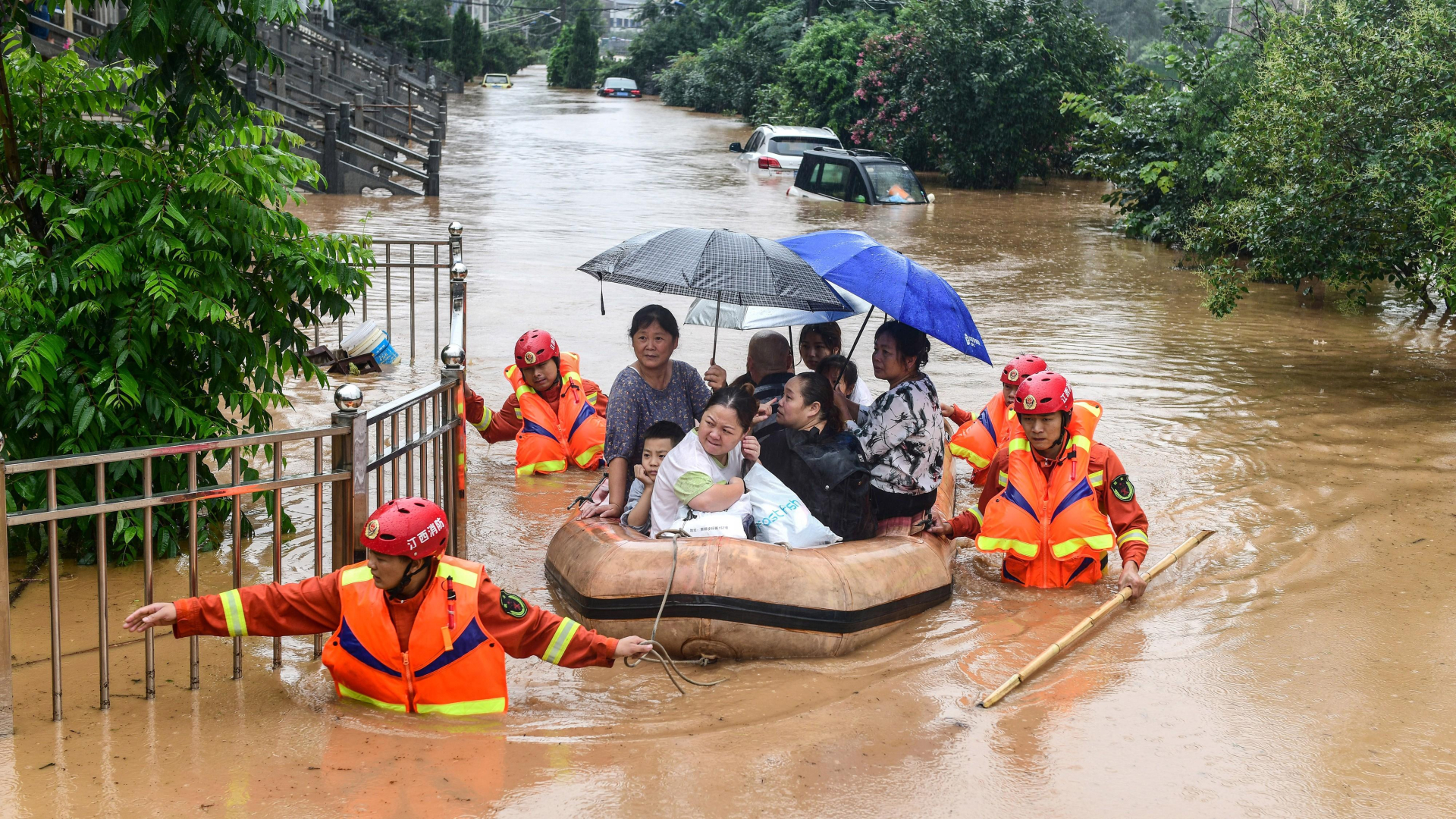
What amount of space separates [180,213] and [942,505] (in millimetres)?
4003

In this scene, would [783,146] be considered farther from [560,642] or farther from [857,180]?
[560,642]

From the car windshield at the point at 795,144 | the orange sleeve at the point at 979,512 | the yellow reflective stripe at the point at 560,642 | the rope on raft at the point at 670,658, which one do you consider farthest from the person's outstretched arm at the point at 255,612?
the car windshield at the point at 795,144

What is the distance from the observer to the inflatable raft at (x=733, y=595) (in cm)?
525

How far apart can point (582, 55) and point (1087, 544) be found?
76333 mm

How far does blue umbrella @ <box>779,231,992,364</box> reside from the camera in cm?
611

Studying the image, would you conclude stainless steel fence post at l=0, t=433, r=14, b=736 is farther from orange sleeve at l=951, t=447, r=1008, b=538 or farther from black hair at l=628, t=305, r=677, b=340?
orange sleeve at l=951, t=447, r=1008, b=538

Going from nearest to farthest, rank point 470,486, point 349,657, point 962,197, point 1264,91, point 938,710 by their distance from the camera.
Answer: point 349,657
point 938,710
point 470,486
point 1264,91
point 962,197

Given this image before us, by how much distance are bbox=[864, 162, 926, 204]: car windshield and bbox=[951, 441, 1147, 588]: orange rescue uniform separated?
1862cm

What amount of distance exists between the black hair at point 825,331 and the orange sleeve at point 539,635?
3566 mm

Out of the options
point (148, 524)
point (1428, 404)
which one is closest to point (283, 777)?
point (148, 524)

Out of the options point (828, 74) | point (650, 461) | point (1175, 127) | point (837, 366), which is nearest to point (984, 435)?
point (837, 366)

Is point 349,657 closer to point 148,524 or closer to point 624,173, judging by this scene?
point 148,524

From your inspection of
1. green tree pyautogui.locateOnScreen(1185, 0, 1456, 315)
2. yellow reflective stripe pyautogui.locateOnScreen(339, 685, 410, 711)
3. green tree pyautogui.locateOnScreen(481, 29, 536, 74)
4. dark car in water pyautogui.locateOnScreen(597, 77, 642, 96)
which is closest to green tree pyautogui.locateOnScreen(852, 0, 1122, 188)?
green tree pyautogui.locateOnScreen(1185, 0, 1456, 315)

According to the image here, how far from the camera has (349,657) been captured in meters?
4.46
